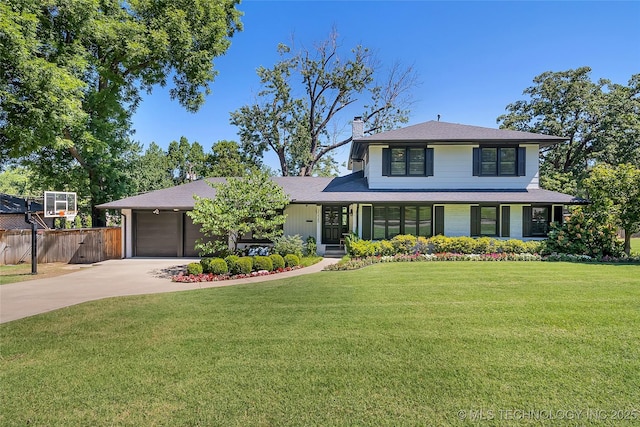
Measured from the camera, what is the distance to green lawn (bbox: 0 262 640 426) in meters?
3.30

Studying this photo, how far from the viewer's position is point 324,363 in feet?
14.1

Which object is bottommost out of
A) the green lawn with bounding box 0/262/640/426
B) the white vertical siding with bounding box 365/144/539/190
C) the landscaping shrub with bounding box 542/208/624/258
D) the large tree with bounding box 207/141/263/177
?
the green lawn with bounding box 0/262/640/426

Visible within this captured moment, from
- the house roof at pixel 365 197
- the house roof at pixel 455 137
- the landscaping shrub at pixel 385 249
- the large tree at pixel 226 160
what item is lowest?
the landscaping shrub at pixel 385 249

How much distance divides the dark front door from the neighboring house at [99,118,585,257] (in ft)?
0.18

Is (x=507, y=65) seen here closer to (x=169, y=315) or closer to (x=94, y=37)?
A: (x=169, y=315)

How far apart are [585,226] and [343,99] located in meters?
23.5

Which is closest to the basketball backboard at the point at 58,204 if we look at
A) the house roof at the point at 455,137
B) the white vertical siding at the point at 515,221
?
the house roof at the point at 455,137

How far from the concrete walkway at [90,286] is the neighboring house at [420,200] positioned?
336 cm

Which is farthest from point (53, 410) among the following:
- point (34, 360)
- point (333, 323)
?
point (333, 323)

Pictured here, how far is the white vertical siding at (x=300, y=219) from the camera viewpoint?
16.9m

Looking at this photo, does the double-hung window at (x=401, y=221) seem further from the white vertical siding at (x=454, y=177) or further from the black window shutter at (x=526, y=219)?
the black window shutter at (x=526, y=219)

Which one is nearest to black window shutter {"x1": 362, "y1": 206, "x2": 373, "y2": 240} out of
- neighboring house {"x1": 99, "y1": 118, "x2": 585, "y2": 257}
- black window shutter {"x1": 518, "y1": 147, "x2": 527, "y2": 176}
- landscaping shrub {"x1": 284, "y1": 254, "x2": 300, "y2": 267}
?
neighboring house {"x1": 99, "y1": 118, "x2": 585, "y2": 257}

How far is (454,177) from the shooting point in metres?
16.5

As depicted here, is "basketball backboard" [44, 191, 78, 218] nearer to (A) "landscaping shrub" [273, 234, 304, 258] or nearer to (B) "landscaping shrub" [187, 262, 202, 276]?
(B) "landscaping shrub" [187, 262, 202, 276]
